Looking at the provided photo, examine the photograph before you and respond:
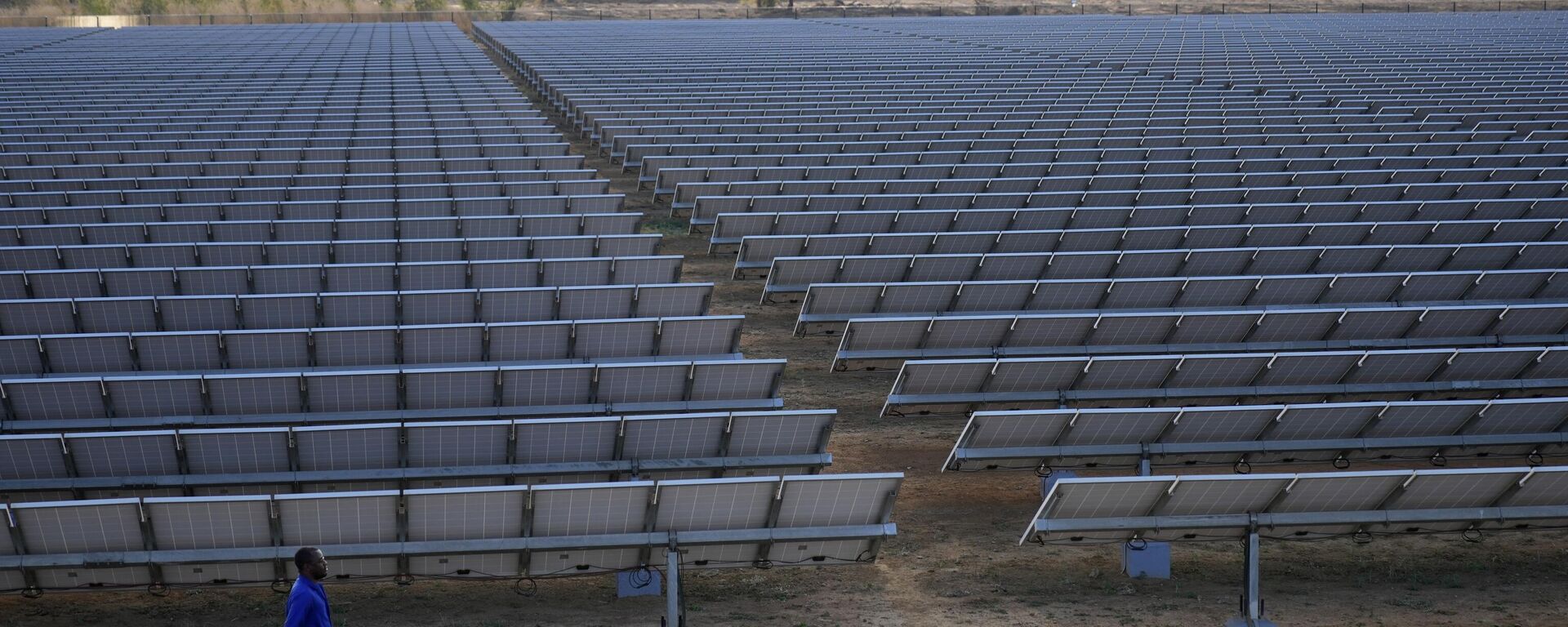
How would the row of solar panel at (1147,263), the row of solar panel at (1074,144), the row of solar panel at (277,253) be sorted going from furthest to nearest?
the row of solar panel at (1074,144) < the row of solar panel at (1147,263) < the row of solar panel at (277,253)

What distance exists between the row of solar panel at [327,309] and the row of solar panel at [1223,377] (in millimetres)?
3010

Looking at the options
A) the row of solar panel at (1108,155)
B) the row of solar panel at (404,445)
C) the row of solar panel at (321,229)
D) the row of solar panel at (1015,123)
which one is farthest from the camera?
the row of solar panel at (1015,123)

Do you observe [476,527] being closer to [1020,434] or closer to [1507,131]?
[1020,434]

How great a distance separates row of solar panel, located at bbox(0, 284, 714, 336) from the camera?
11.3 meters

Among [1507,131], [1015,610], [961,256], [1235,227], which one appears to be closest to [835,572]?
[1015,610]

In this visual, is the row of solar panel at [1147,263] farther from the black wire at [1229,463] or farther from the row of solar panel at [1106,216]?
the black wire at [1229,463]

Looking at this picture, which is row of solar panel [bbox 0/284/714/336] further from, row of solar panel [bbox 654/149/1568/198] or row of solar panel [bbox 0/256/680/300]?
row of solar panel [bbox 654/149/1568/198]

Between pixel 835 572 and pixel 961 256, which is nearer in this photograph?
pixel 835 572

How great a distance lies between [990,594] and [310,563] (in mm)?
3763

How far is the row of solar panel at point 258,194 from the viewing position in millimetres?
16297

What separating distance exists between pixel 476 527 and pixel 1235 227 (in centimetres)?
990

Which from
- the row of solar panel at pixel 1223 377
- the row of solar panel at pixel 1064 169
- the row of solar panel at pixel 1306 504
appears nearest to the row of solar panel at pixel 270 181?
the row of solar panel at pixel 1064 169

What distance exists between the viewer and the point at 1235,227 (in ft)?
48.4

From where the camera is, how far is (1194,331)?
11.3 metres
